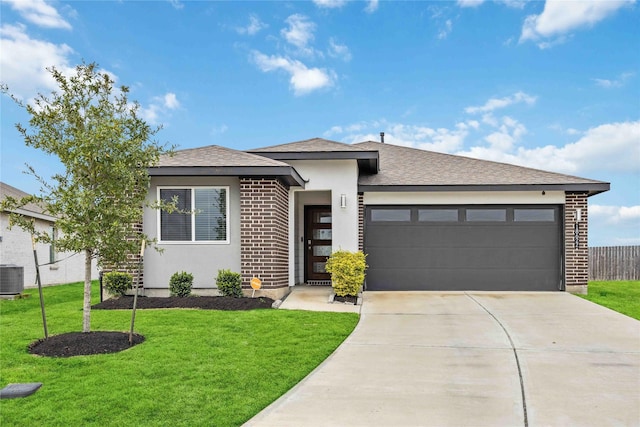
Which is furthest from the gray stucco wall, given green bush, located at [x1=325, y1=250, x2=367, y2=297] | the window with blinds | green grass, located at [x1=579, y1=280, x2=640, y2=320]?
green grass, located at [x1=579, y1=280, x2=640, y2=320]

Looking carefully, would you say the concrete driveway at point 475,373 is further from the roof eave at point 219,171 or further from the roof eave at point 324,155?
the roof eave at point 324,155

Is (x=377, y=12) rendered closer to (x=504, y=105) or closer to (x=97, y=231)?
(x=504, y=105)

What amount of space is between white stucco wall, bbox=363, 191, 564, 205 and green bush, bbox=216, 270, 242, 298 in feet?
14.7

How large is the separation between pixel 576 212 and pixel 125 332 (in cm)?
1168

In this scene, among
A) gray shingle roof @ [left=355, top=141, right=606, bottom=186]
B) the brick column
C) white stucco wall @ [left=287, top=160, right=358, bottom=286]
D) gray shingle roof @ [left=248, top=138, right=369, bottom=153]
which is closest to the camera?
gray shingle roof @ [left=248, top=138, right=369, bottom=153]

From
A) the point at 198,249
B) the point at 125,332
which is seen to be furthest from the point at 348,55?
the point at 125,332

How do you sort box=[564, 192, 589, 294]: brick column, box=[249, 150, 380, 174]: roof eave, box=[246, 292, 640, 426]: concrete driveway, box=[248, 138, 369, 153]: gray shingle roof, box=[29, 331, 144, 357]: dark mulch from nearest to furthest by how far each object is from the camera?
box=[246, 292, 640, 426]: concrete driveway, box=[29, 331, 144, 357]: dark mulch, box=[249, 150, 380, 174]: roof eave, box=[248, 138, 369, 153]: gray shingle roof, box=[564, 192, 589, 294]: brick column

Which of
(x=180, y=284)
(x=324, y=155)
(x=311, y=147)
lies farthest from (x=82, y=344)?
(x=311, y=147)

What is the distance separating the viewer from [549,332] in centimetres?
914

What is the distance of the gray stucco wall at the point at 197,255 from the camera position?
12234mm

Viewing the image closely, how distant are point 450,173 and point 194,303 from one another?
27.4 feet

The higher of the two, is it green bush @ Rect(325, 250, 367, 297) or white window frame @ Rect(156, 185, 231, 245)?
white window frame @ Rect(156, 185, 231, 245)

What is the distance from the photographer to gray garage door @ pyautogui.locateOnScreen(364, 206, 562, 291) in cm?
1456

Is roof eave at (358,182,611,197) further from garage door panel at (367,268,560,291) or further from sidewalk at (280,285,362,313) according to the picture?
sidewalk at (280,285,362,313)
